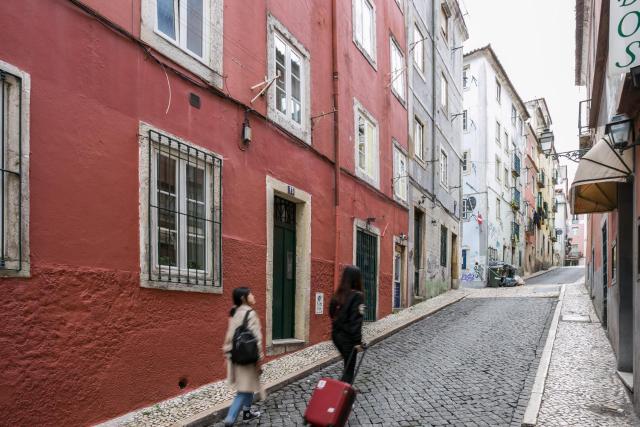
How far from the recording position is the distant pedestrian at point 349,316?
18.4ft

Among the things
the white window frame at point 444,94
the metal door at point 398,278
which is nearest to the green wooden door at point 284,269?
the metal door at point 398,278

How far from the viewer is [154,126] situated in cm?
620

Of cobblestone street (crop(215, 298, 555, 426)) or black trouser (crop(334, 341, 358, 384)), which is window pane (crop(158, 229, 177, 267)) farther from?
black trouser (crop(334, 341, 358, 384))

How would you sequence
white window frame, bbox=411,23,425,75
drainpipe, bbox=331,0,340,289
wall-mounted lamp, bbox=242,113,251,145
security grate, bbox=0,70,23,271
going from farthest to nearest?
white window frame, bbox=411,23,425,75
drainpipe, bbox=331,0,340,289
wall-mounted lamp, bbox=242,113,251,145
security grate, bbox=0,70,23,271

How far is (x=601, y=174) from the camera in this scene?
23.1 ft

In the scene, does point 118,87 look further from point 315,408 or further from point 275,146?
point 315,408

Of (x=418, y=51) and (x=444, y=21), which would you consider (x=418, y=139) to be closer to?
(x=418, y=51)

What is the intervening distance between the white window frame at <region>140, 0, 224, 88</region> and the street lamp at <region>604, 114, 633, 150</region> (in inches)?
203

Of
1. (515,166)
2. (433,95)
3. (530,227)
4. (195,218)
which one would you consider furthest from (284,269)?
(530,227)

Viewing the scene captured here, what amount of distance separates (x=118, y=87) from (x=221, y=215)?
2.24 m

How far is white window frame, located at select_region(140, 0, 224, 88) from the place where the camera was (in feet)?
20.4

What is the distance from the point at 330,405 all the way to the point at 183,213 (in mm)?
3208

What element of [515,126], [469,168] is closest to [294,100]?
[469,168]

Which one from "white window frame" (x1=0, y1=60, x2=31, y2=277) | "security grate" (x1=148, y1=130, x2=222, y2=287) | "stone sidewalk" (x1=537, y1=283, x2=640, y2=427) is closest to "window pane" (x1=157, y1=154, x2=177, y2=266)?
"security grate" (x1=148, y1=130, x2=222, y2=287)
